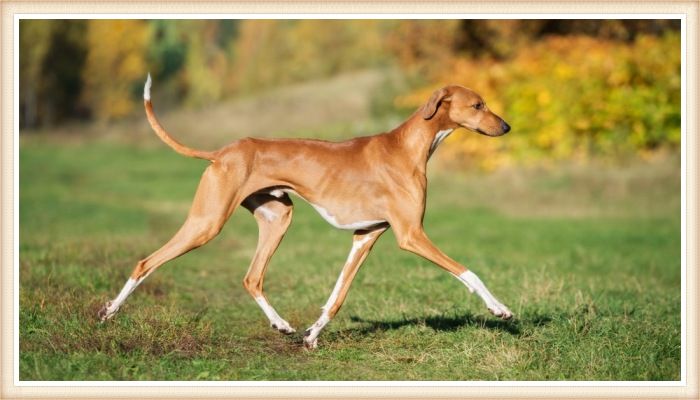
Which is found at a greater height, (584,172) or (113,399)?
(584,172)

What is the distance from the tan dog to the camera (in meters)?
7.78

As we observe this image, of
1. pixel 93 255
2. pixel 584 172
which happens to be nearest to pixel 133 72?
pixel 584 172

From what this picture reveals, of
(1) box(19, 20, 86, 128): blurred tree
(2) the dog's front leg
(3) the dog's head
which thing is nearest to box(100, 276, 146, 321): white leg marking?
(2) the dog's front leg

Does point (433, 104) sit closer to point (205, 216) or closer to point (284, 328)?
point (205, 216)

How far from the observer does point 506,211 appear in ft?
73.6

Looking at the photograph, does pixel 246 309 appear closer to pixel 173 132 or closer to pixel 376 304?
pixel 376 304

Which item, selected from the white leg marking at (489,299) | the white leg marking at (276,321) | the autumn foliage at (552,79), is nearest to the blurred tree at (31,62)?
the autumn foliage at (552,79)

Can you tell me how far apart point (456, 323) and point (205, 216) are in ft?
8.73

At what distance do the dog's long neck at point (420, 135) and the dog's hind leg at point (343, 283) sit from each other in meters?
0.73

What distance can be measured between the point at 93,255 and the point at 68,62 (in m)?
43.7

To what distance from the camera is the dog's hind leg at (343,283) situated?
26.0 feet

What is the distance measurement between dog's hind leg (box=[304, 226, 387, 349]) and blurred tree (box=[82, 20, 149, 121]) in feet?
158

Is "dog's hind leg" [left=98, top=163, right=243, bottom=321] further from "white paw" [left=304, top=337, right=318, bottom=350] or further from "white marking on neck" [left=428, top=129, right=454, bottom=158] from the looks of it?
"white marking on neck" [left=428, top=129, right=454, bottom=158]

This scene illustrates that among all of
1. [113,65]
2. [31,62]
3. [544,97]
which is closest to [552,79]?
[544,97]
